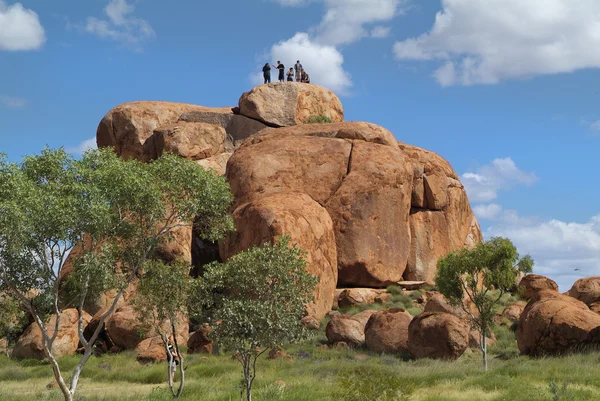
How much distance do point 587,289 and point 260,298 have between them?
106 feet

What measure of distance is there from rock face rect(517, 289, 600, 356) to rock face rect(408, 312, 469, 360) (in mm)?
2709

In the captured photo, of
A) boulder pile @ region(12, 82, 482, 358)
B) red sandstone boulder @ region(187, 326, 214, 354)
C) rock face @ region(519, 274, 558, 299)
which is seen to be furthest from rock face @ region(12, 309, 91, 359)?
rock face @ region(519, 274, 558, 299)

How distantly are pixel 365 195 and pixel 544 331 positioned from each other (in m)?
18.2

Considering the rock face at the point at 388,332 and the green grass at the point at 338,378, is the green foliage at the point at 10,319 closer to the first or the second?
the green grass at the point at 338,378

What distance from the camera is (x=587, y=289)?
48188mm

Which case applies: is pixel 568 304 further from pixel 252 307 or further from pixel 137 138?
pixel 137 138

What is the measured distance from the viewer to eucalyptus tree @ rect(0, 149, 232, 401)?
938 inches

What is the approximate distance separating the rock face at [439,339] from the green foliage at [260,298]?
13381 mm

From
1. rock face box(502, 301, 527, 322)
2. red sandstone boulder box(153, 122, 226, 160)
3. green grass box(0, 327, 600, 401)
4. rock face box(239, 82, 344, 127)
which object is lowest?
green grass box(0, 327, 600, 401)

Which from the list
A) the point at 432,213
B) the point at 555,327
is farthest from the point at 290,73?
the point at 555,327

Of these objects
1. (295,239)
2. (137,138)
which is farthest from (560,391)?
(137,138)

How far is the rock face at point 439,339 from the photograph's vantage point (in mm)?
34844

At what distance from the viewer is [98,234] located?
24.9 meters

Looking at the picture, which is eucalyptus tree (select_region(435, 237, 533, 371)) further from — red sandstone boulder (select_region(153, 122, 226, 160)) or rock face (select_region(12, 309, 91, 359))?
red sandstone boulder (select_region(153, 122, 226, 160))
